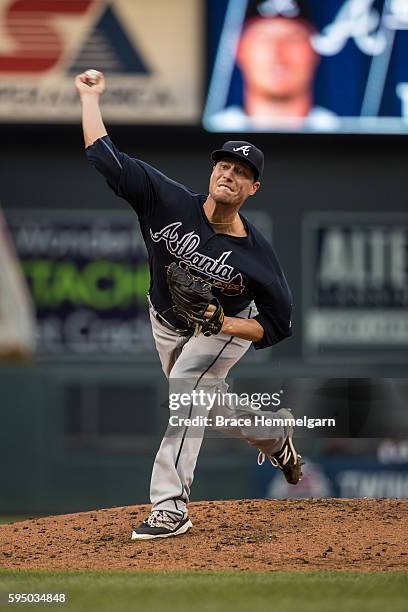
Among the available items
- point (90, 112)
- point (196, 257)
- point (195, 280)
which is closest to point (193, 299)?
point (195, 280)

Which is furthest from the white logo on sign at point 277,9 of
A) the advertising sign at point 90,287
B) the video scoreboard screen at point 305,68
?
the advertising sign at point 90,287

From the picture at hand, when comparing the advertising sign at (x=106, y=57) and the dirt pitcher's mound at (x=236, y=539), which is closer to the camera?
the dirt pitcher's mound at (x=236, y=539)

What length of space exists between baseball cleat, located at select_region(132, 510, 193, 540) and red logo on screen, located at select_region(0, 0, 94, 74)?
6.57m

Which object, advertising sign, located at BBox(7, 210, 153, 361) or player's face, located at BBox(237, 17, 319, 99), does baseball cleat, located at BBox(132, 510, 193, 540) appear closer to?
advertising sign, located at BBox(7, 210, 153, 361)

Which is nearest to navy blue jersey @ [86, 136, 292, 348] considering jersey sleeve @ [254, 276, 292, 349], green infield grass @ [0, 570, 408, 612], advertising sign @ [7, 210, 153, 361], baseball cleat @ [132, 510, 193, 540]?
jersey sleeve @ [254, 276, 292, 349]

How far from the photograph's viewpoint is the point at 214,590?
4.41 meters

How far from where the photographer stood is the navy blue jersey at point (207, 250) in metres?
4.95

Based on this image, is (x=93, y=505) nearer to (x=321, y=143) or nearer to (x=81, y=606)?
(x=321, y=143)

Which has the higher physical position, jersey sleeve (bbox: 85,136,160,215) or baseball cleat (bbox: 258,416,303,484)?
jersey sleeve (bbox: 85,136,160,215)

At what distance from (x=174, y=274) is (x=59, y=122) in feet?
20.6

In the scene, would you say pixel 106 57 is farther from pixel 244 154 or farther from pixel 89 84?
pixel 244 154

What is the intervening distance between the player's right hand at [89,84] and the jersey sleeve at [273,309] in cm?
93

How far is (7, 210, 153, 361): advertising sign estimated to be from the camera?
11062 mm

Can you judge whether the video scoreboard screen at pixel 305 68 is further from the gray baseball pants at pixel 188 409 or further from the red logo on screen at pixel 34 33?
the gray baseball pants at pixel 188 409
